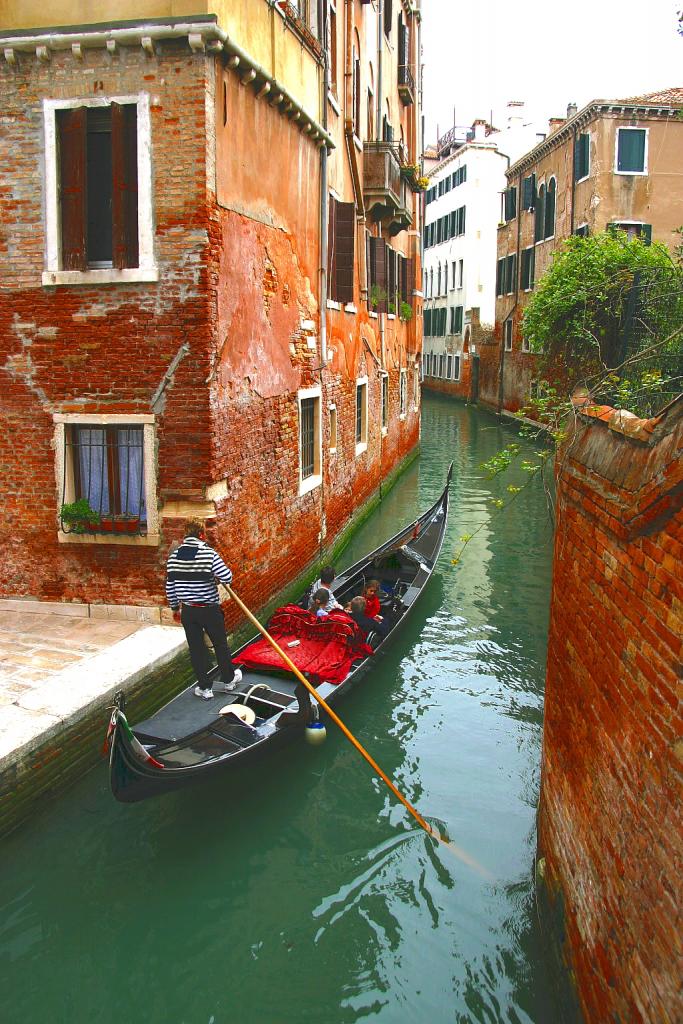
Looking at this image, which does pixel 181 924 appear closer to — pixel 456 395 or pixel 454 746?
pixel 454 746

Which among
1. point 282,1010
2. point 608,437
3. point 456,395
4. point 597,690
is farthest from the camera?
point 456,395

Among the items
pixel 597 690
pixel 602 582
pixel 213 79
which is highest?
pixel 213 79

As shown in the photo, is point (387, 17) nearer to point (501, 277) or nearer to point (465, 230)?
point (501, 277)

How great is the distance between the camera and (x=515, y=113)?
3080cm

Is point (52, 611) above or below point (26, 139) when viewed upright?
below

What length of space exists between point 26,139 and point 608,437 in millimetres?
4854

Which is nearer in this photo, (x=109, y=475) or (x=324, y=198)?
(x=109, y=475)

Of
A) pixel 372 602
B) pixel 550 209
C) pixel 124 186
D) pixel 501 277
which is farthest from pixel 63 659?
Answer: pixel 501 277

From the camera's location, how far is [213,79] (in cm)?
583

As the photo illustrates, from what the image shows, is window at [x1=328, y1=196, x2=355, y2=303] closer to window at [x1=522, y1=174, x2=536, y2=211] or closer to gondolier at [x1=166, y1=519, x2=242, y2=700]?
gondolier at [x1=166, y1=519, x2=242, y2=700]

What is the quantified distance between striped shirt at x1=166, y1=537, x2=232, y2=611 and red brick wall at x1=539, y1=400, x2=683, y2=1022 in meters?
2.45

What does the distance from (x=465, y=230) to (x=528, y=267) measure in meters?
9.63

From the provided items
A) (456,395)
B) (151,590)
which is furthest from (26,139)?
(456,395)

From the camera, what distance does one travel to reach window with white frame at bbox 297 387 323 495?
8719mm
